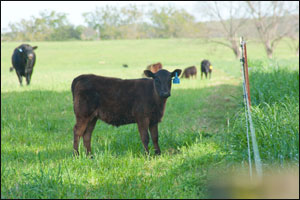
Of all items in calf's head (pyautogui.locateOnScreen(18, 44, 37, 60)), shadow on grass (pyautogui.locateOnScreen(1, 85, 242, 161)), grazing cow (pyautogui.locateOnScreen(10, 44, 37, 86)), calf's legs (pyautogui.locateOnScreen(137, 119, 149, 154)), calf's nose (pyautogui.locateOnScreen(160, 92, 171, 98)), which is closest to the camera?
calf's nose (pyautogui.locateOnScreen(160, 92, 171, 98))

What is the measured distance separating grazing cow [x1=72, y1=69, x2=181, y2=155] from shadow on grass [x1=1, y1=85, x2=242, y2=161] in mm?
365

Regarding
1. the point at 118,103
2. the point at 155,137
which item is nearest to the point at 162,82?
the point at 118,103

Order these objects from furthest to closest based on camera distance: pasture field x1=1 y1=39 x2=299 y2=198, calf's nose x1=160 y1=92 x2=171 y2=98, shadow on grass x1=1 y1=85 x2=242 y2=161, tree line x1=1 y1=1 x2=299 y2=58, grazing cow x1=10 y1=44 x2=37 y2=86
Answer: tree line x1=1 y1=1 x2=299 y2=58
grazing cow x1=10 y1=44 x2=37 y2=86
shadow on grass x1=1 y1=85 x2=242 y2=161
calf's nose x1=160 y1=92 x2=171 y2=98
pasture field x1=1 y1=39 x2=299 y2=198

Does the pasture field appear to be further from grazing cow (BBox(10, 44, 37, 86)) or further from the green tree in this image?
the green tree

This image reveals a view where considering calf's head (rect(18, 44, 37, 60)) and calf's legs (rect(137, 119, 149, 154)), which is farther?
calf's head (rect(18, 44, 37, 60))

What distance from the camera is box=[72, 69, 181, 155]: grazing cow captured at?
18.2 ft

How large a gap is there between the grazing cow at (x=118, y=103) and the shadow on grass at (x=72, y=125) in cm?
36

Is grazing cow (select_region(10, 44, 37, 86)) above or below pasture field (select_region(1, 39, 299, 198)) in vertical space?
above

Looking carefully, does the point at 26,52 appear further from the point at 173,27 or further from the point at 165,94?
the point at 173,27

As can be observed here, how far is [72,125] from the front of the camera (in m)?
7.80

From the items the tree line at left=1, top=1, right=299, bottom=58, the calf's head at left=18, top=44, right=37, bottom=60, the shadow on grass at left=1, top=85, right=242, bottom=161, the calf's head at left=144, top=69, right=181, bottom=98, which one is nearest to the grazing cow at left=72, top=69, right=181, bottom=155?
the calf's head at left=144, top=69, right=181, bottom=98

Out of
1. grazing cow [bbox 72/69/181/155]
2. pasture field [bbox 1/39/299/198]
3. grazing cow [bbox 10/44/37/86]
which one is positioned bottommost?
pasture field [bbox 1/39/299/198]

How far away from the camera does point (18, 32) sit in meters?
77.6

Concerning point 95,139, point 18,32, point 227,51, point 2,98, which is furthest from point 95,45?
point 95,139
